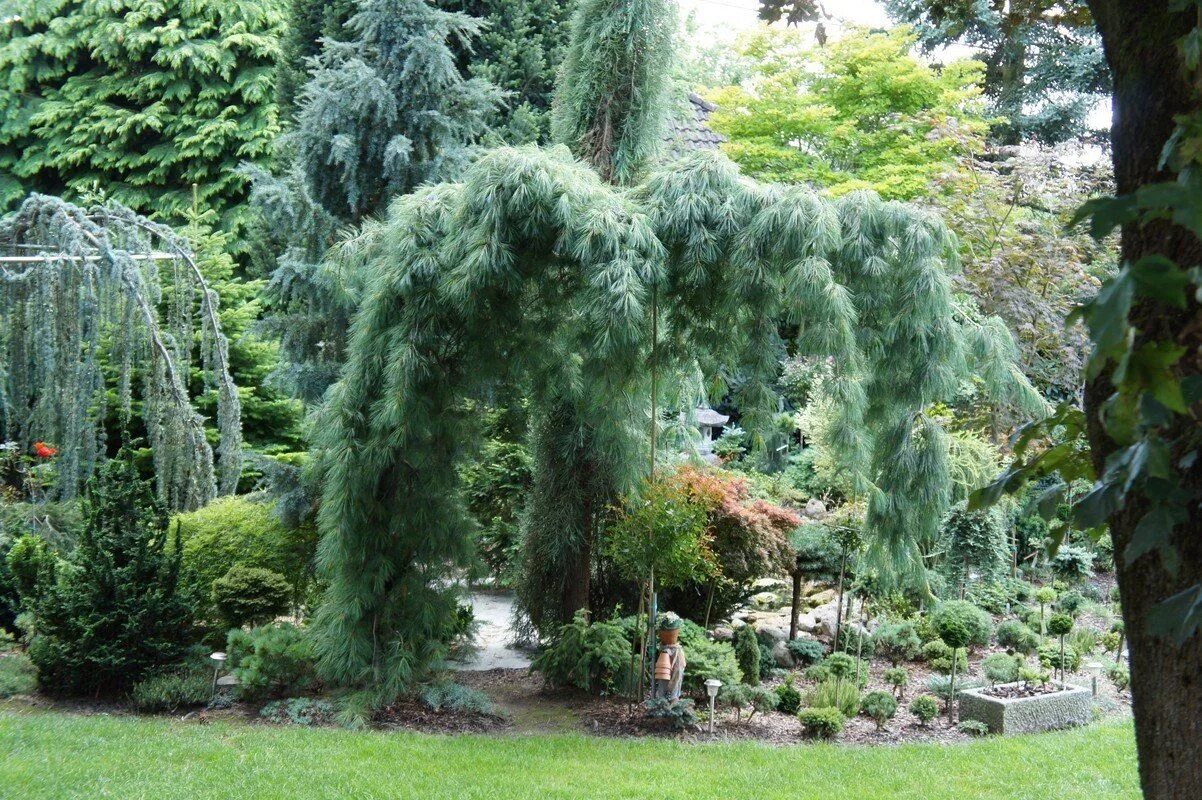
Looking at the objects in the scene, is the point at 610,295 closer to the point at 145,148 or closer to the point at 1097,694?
the point at 1097,694

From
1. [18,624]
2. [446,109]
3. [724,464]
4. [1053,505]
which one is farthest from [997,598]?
[1053,505]

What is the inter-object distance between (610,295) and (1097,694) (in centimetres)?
525

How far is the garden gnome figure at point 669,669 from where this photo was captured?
709 cm

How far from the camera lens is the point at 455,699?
23.8 ft

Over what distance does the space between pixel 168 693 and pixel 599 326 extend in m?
3.95

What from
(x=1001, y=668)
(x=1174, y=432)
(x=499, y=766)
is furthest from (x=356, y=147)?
(x=1174, y=432)

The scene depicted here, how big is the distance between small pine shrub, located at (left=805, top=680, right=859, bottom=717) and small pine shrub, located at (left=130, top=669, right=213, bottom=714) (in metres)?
4.31

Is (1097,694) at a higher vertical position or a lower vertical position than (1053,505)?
lower

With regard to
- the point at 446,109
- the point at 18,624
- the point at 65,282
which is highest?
the point at 446,109

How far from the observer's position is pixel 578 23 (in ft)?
26.1

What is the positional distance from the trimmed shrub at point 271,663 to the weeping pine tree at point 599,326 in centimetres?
40

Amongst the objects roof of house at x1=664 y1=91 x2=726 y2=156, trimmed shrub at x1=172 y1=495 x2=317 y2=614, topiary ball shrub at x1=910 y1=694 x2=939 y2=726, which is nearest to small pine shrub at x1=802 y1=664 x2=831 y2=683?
topiary ball shrub at x1=910 y1=694 x2=939 y2=726

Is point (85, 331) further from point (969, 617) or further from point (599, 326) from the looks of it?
point (969, 617)

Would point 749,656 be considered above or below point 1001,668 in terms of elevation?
above
